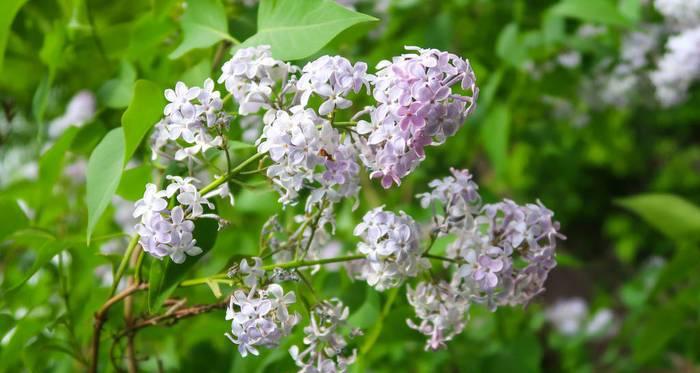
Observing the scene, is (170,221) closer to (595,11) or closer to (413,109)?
(413,109)

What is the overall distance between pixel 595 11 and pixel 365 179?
2.73ft

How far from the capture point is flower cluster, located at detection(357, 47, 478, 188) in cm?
62

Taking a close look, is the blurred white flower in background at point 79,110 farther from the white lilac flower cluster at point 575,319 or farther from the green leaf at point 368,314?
the white lilac flower cluster at point 575,319

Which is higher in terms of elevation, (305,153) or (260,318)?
(305,153)

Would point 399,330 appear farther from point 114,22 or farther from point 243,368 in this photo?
point 114,22

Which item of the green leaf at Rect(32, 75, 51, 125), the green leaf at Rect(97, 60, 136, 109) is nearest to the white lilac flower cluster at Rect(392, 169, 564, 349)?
the green leaf at Rect(97, 60, 136, 109)

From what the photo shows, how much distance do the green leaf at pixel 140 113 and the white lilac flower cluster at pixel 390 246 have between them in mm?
204

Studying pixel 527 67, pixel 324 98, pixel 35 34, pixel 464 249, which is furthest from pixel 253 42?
pixel 527 67

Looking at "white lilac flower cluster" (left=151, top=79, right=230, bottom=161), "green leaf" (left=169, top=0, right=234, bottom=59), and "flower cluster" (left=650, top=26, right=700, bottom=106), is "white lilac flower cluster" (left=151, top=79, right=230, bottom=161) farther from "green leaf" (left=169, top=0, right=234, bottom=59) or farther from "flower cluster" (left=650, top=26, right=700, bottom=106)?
"flower cluster" (left=650, top=26, right=700, bottom=106)

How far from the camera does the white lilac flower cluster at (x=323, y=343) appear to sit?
729 mm

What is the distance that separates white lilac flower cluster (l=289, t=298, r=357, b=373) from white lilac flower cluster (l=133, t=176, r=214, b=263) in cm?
14

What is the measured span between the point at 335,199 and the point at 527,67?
1218mm

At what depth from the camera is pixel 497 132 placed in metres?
1.48

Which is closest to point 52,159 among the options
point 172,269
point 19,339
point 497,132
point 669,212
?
point 19,339
